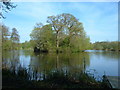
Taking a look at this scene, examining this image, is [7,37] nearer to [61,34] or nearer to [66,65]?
[61,34]

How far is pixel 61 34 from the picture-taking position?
20.9 m

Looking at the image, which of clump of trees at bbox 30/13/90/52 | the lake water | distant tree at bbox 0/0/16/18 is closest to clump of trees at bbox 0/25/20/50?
clump of trees at bbox 30/13/90/52

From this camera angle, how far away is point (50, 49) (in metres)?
22.1

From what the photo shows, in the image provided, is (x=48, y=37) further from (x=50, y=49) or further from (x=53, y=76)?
(x=53, y=76)

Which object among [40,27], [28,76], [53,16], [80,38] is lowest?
[28,76]

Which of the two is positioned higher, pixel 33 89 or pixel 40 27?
pixel 40 27

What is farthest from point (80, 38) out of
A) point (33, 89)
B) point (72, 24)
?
point (33, 89)

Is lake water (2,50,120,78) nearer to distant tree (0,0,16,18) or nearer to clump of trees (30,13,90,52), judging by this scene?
distant tree (0,0,16,18)

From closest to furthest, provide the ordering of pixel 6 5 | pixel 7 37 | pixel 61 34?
pixel 6 5, pixel 7 37, pixel 61 34

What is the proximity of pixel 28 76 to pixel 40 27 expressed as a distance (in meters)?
19.3

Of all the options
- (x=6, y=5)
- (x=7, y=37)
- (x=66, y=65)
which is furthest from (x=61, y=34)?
(x=6, y=5)

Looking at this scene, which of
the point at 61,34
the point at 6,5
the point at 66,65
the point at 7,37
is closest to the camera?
the point at 6,5

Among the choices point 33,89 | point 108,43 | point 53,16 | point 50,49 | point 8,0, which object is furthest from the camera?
point 108,43

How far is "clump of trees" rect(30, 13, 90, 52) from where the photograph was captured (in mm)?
20453
